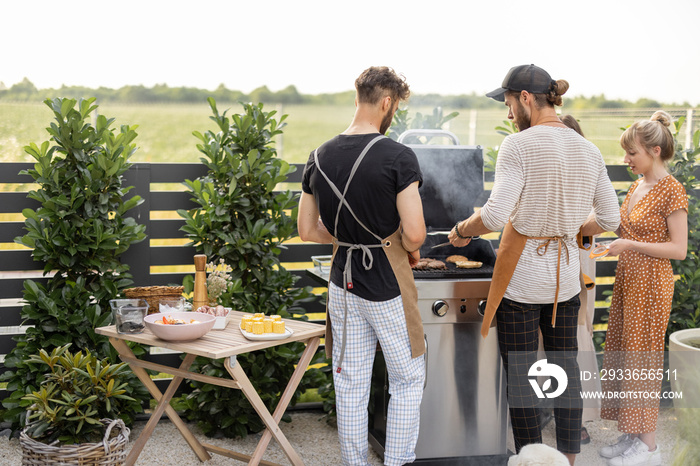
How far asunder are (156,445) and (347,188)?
6.76 feet

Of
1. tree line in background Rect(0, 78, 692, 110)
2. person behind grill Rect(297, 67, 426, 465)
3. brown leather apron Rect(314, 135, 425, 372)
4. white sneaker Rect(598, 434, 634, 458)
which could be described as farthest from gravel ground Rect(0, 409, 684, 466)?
tree line in background Rect(0, 78, 692, 110)

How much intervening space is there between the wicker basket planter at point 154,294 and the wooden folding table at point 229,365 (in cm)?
22

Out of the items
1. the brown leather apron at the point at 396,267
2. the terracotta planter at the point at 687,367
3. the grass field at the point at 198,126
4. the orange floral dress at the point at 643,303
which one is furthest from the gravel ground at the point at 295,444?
the grass field at the point at 198,126

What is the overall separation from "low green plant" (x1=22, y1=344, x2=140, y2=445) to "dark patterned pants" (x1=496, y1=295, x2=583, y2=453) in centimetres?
182

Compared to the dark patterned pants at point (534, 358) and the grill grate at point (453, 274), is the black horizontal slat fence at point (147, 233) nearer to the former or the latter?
the grill grate at point (453, 274)

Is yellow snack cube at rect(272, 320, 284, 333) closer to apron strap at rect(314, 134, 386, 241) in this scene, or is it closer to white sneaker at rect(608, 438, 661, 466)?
apron strap at rect(314, 134, 386, 241)

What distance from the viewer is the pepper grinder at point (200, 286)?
300 centimetres

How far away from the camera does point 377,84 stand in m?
2.49

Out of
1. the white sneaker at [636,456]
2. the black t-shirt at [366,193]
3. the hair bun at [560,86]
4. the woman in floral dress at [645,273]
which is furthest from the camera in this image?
the white sneaker at [636,456]

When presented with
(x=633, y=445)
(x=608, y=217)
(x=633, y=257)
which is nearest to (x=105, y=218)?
(x=608, y=217)

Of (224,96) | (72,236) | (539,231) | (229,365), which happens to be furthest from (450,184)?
(224,96)

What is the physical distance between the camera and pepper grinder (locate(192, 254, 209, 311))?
9.84ft

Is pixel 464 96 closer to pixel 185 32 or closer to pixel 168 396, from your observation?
pixel 185 32

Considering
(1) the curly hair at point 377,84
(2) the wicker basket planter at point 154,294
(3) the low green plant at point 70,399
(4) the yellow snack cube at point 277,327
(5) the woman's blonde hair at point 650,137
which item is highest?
(1) the curly hair at point 377,84
